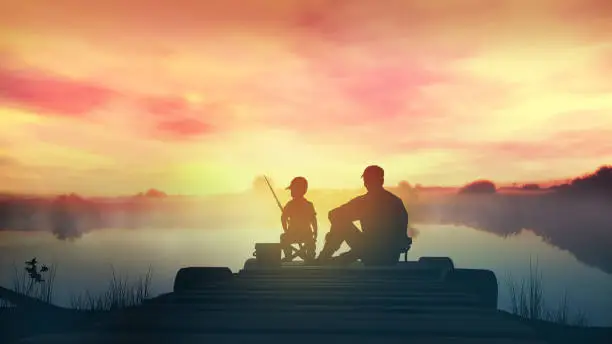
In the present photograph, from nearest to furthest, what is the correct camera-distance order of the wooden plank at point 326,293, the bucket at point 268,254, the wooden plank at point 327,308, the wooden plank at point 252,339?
1. the wooden plank at point 252,339
2. the wooden plank at point 327,308
3. the wooden plank at point 326,293
4. the bucket at point 268,254

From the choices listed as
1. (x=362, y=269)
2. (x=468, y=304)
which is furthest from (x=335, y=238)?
(x=468, y=304)

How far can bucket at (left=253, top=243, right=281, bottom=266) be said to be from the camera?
384 inches

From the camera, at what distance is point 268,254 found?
9805mm

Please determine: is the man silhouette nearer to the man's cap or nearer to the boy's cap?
the man's cap

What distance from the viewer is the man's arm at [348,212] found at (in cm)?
1002

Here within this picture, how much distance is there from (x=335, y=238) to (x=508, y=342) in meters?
6.55

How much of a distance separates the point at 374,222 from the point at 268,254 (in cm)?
144

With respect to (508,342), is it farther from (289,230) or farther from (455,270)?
(289,230)

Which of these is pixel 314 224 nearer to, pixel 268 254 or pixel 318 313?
pixel 268 254

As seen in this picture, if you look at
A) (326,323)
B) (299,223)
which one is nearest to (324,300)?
(326,323)

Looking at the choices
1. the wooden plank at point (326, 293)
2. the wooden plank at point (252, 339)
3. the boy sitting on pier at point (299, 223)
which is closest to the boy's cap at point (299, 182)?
the boy sitting on pier at point (299, 223)

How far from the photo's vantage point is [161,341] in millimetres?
3871

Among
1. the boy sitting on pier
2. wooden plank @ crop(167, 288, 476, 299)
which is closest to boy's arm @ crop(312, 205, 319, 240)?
the boy sitting on pier

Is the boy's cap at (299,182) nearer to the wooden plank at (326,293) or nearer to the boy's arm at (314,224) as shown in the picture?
the boy's arm at (314,224)
